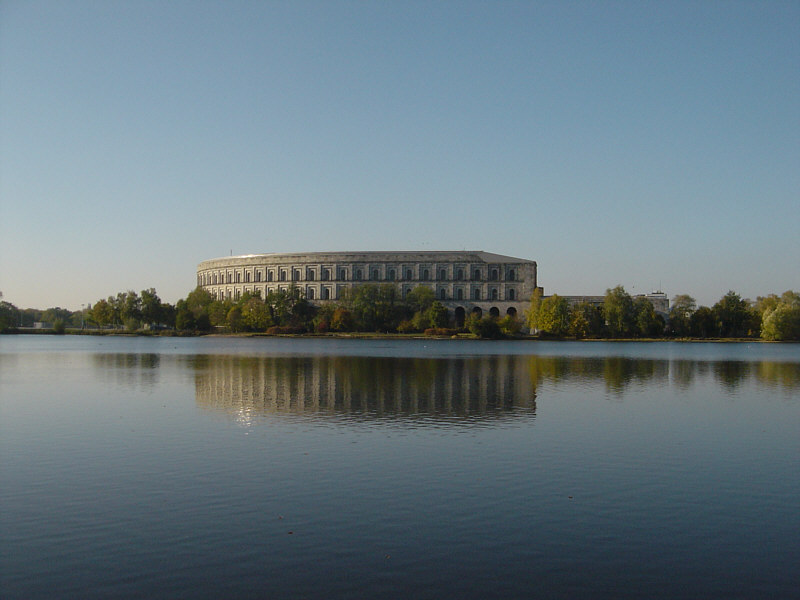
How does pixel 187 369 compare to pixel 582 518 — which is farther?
pixel 187 369

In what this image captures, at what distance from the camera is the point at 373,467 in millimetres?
14961

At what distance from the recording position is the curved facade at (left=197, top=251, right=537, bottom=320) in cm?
13912

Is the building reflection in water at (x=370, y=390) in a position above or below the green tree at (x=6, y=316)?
below

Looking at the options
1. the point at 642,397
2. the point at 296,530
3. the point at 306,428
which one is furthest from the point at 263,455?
the point at 642,397

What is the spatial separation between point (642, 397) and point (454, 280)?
111533 millimetres

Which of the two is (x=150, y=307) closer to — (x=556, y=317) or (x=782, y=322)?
(x=556, y=317)

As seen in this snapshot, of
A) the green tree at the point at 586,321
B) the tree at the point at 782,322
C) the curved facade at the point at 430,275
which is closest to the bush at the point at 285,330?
the curved facade at the point at 430,275

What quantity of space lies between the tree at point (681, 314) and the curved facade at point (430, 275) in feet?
84.2

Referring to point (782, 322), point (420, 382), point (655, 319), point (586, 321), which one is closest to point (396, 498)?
point (420, 382)

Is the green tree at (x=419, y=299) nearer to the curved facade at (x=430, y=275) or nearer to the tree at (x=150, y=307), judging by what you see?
the curved facade at (x=430, y=275)

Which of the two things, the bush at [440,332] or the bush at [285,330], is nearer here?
the bush at [440,332]

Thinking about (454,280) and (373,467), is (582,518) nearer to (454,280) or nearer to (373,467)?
(373,467)

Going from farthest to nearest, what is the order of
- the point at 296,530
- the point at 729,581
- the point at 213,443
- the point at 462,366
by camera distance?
the point at 462,366, the point at 213,443, the point at 296,530, the point at 729,581

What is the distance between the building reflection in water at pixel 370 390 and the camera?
23.5 m
